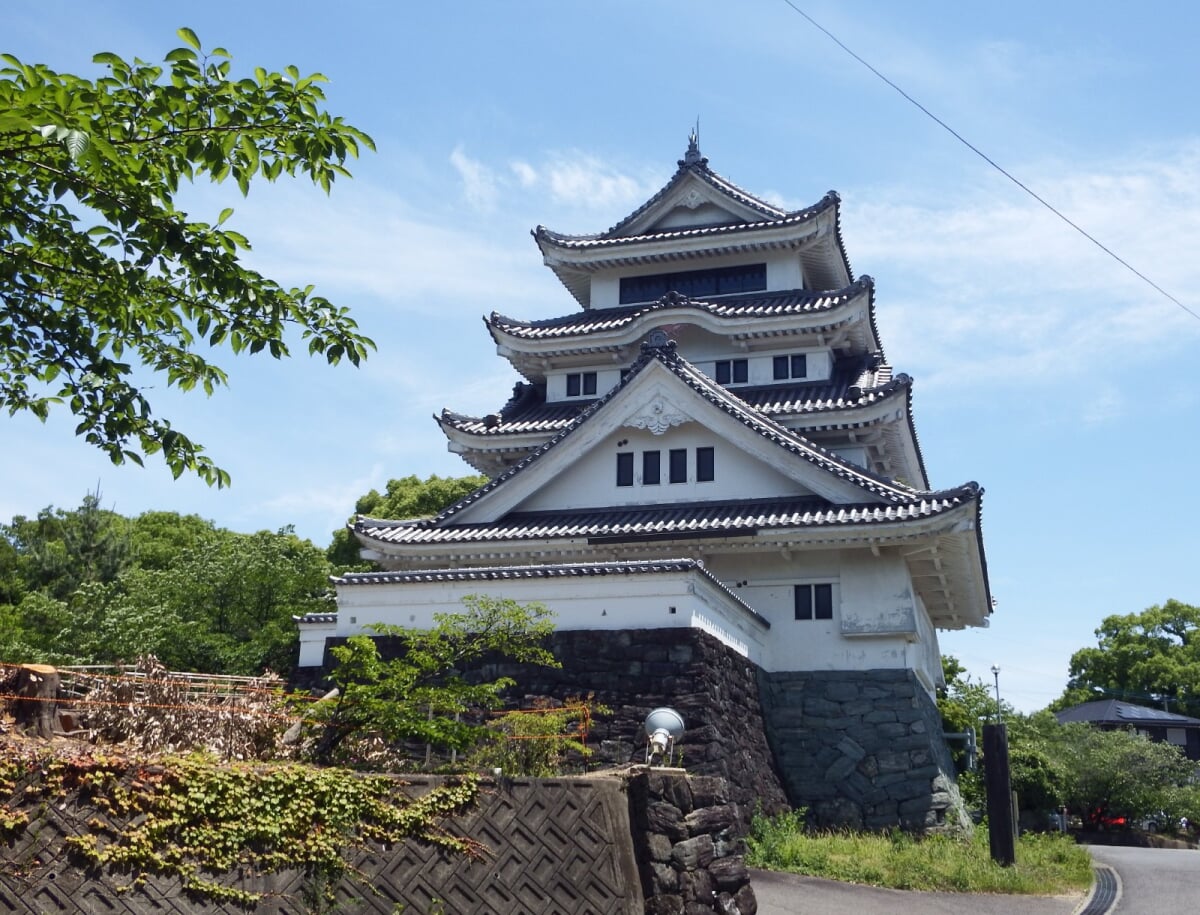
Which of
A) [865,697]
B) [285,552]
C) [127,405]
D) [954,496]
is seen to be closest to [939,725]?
[865,697]

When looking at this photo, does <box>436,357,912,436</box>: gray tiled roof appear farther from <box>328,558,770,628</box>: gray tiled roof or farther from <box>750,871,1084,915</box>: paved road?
<box>750,871,1084,915</box>: paved road

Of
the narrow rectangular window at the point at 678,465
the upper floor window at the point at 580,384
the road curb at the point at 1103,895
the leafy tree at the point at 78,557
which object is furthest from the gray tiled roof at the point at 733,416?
the leafy tree at the point at 78,557

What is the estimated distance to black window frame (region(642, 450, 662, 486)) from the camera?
20.7 m

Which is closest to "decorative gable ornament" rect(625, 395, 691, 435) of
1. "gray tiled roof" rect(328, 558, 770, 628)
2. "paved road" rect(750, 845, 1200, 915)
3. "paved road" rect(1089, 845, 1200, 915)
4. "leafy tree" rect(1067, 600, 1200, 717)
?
"gray tiled roof" rect(328, 558, 770, 628)

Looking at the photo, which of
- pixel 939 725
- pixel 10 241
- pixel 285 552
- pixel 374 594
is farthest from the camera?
pixel 285 552

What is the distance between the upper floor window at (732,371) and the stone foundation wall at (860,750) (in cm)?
823

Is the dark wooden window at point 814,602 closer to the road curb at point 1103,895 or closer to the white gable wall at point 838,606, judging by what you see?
the white gable wall at point 838,606

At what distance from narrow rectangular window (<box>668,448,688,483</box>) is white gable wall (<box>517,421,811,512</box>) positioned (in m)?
0.08

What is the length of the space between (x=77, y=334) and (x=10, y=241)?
77 cm

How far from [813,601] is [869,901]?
23.3 feet

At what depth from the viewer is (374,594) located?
53.3 ft

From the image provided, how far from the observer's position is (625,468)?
20891 mm

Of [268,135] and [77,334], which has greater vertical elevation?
[268,135]

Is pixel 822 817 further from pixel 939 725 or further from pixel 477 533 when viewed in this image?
pixel 477 533
